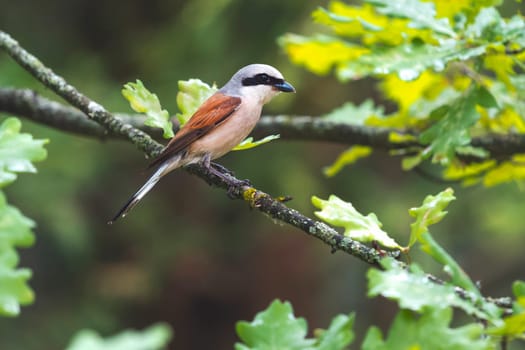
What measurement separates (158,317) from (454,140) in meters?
5.81

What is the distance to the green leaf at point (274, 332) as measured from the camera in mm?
1832

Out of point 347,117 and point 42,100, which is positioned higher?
point 347,117

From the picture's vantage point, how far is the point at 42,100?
169 inches

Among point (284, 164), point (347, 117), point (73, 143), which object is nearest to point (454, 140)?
point (347, 117)

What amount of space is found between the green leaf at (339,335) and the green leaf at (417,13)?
182 cm

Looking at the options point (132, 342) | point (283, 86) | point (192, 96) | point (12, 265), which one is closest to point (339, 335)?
point (132, 342)

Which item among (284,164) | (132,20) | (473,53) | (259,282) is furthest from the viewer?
(259,282)

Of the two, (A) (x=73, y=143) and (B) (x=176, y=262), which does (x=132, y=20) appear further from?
(B) (x=176, y=262)

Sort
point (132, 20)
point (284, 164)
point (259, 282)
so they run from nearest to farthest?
point (284, 164)
point (132, 20)
point (259, 282)

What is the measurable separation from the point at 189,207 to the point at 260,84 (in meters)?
4.64

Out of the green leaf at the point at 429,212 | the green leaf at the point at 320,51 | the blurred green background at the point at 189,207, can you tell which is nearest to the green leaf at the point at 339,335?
the green leaf at the point at 429,212

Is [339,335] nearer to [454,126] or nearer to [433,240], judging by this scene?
[433,240]

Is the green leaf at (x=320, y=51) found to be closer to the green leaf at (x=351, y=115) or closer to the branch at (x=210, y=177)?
the green leaf at (x=351, y=115)

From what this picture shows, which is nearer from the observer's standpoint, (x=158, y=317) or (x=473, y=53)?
(x=473, y=53)
